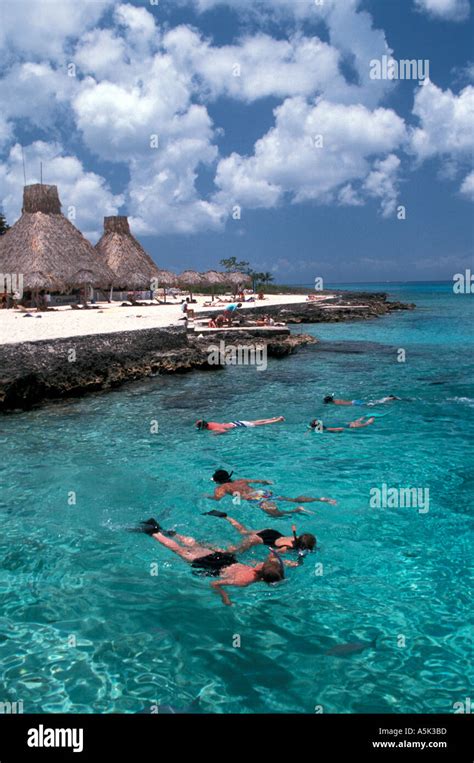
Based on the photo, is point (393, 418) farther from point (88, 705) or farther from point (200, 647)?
point (88, 705)

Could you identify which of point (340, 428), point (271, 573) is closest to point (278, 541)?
point (271, 573)

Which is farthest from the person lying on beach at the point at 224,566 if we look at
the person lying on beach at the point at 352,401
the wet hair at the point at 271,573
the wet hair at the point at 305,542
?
the person lying on beach at the point at 352,401

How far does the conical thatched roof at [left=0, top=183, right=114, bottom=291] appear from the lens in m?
30.7

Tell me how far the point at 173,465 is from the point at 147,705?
15.5ft

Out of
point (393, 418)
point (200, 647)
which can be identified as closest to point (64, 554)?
point (200, 647)

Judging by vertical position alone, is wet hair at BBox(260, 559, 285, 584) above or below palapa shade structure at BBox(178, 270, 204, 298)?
below

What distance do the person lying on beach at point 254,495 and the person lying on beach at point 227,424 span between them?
260 cm

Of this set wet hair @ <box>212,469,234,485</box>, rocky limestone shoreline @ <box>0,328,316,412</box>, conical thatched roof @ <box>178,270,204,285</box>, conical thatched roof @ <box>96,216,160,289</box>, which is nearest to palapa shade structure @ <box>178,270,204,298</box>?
conical thatched roof @ <box>178,270,204,285</box>

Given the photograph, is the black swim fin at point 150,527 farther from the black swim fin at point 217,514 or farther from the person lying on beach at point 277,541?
the person lying on beach at point 277,541

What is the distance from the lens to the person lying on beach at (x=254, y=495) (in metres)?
6.43

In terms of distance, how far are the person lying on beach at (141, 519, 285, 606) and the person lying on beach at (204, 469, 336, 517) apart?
3.95 ft

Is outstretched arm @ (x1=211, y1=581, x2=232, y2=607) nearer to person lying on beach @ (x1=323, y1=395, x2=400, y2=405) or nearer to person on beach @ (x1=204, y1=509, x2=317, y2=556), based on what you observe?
person on beach @ (x1=204, y1=509, x2=317, y2=556)

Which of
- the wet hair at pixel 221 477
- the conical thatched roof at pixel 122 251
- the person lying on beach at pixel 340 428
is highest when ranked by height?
the conical thatched roof at pixel 122 251

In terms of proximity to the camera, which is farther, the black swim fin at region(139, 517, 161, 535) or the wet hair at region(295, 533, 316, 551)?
the black swim fin at region(139, 517, 161, 535)
